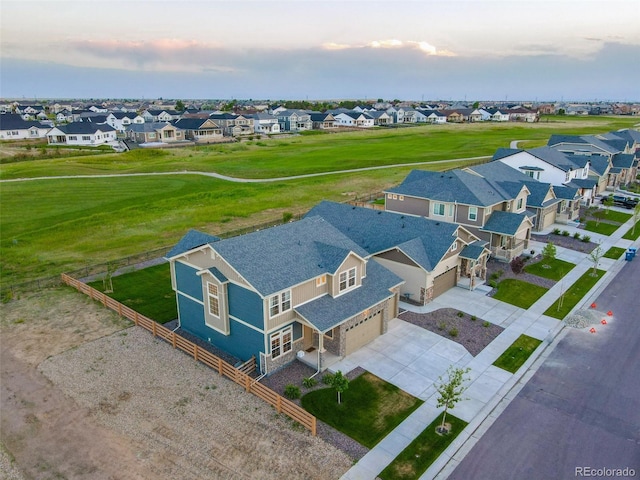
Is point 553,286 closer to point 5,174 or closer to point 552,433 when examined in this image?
point 552,433

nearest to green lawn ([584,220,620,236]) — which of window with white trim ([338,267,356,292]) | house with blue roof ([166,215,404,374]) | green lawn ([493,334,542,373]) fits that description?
green lawn ([493,334,542,373])

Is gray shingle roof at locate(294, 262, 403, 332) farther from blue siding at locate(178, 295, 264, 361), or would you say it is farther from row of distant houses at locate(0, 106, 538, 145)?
row of distant houses at locate(0, 106, 538, 145)

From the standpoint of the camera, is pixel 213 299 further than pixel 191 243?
No

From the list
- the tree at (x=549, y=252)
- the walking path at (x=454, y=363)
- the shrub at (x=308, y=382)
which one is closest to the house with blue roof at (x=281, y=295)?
the shrub at (x=308, y=382)

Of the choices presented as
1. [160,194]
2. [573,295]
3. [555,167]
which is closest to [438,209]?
[573,295]

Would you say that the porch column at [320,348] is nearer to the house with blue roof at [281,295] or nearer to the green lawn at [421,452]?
the house with blue roof at [281,295]

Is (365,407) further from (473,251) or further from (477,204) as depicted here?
(477,204)
